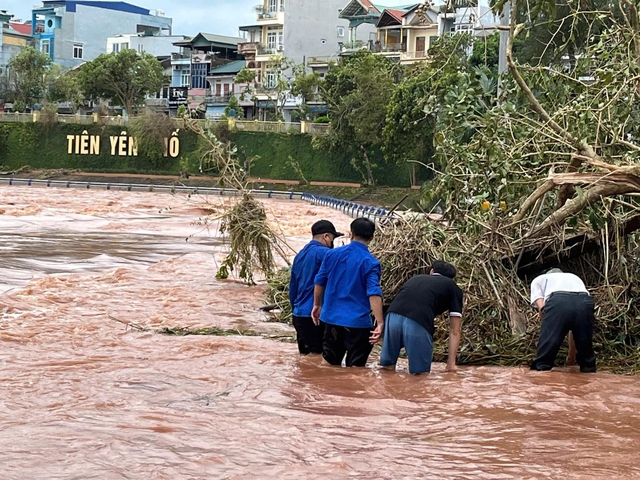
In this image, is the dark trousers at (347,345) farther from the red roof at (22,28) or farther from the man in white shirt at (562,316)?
the red roof at (22,28)

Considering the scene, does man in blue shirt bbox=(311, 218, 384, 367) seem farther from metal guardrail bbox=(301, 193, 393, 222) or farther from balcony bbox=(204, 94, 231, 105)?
balcony bbox=(204, 94, 231, 105)

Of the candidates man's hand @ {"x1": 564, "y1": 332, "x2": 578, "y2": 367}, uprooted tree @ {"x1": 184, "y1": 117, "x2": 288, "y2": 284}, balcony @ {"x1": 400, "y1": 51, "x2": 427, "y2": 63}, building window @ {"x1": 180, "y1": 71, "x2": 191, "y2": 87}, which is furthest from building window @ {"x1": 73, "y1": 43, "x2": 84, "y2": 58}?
man's hand @ {"x1": 564, "y1": 332, "x2": 578, "y2": 367}

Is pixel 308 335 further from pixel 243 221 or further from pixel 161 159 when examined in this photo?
pixel 161 159

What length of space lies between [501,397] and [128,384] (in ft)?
11.6

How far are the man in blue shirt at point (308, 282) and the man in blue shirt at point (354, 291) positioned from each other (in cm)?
47

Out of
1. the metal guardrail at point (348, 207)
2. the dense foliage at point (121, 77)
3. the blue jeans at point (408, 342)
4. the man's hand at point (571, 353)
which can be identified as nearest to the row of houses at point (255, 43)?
the dense foliage at point (121, 77)

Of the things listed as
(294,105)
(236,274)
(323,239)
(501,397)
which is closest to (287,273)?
(236,274)

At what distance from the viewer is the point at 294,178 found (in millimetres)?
63031

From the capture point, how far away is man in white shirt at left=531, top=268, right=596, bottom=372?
9.89m

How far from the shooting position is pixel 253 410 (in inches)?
351

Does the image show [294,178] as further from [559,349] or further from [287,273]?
[559,349]

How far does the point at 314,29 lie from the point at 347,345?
7402 centimetres

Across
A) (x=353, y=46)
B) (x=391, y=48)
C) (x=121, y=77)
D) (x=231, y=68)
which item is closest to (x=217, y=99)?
(x=231, y=68)

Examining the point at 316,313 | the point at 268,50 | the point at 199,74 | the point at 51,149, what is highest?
the point at 268,50
